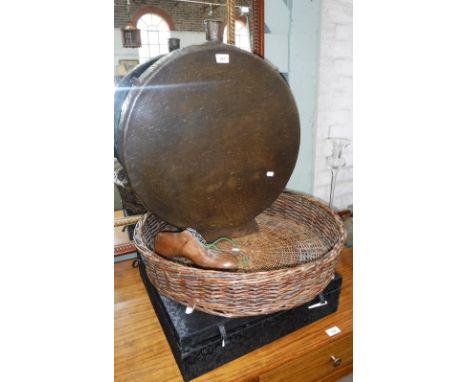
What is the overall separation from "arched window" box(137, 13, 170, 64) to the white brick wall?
0.76 m

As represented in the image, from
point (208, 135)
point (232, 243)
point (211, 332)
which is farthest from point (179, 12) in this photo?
point (211, 332)

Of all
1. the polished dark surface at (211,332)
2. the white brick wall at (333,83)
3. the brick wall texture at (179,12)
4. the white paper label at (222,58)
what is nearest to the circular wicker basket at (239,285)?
the polished dark surface at (211,332)

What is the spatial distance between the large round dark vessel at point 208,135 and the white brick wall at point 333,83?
567 millimetres

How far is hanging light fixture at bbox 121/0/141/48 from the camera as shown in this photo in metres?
1.04

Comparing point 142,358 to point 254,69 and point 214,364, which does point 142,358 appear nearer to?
point 214,364

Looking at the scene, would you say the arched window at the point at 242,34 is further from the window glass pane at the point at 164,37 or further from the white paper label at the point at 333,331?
the white paper label at the point at 333,331

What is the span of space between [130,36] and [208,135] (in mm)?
414

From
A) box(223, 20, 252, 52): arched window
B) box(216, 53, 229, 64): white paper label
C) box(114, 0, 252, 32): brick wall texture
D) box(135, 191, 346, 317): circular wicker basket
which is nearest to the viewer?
box(135, 191, 346, 317): circular wicker basket

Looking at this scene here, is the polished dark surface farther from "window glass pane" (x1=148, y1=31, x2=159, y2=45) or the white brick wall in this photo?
the white brick wall

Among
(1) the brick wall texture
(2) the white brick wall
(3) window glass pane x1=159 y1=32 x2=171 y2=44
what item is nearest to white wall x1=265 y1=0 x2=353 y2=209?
(2) the white brick wall

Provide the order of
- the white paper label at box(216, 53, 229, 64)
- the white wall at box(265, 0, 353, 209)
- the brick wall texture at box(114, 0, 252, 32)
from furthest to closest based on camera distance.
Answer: the white wall at box(265, 0, 353, 209), the brick wall texture at box(114, 0, 252, 32), the white paper label at box(216, 53, 229, 64)

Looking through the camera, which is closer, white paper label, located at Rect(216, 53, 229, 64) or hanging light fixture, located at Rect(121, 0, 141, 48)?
white paper label, located at Rect(216, 53, 229, 64)

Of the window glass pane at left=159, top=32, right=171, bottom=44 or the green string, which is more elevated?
the window glass pane at left=159, top=32, right=171, bottom=44

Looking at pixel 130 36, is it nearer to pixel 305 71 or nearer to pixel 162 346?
pixel 305 71
